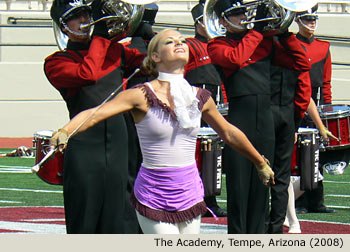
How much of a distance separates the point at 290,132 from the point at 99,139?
1.89 metres

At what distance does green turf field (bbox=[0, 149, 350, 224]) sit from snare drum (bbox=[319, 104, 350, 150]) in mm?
657

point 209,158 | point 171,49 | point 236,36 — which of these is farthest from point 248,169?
point 171,49

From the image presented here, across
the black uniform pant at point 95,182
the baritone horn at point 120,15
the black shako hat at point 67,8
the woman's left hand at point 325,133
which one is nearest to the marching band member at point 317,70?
the woman's left hand at point 325,133

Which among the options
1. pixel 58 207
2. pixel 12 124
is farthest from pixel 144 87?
pixel 12 124

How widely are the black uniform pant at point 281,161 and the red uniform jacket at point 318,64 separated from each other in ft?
6.26

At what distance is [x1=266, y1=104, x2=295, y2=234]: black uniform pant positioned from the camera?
6.68 metres

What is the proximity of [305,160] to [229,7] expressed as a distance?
1553 mm

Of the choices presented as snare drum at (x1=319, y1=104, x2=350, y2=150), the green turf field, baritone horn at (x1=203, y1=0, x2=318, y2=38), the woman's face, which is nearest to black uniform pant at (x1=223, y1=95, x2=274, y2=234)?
baritone horn at (x1=203, y1=0, x2=318, y2=38)

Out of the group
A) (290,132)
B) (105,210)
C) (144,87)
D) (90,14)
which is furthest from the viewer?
(290,132)

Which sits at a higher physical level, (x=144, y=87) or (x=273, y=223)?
(x=144, y=87)

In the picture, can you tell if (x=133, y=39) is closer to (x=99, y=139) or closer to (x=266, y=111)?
(x=266, y=111)

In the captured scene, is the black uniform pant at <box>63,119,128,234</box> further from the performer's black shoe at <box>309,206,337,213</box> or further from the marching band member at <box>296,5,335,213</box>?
the performer's black shoe at <box>309,206,337,213</box>

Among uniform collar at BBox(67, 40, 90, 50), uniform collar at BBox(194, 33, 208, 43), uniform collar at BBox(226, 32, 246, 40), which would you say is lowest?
uniform collar at BBox(67, 40, 90, 50)

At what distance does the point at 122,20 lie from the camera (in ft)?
18.8
